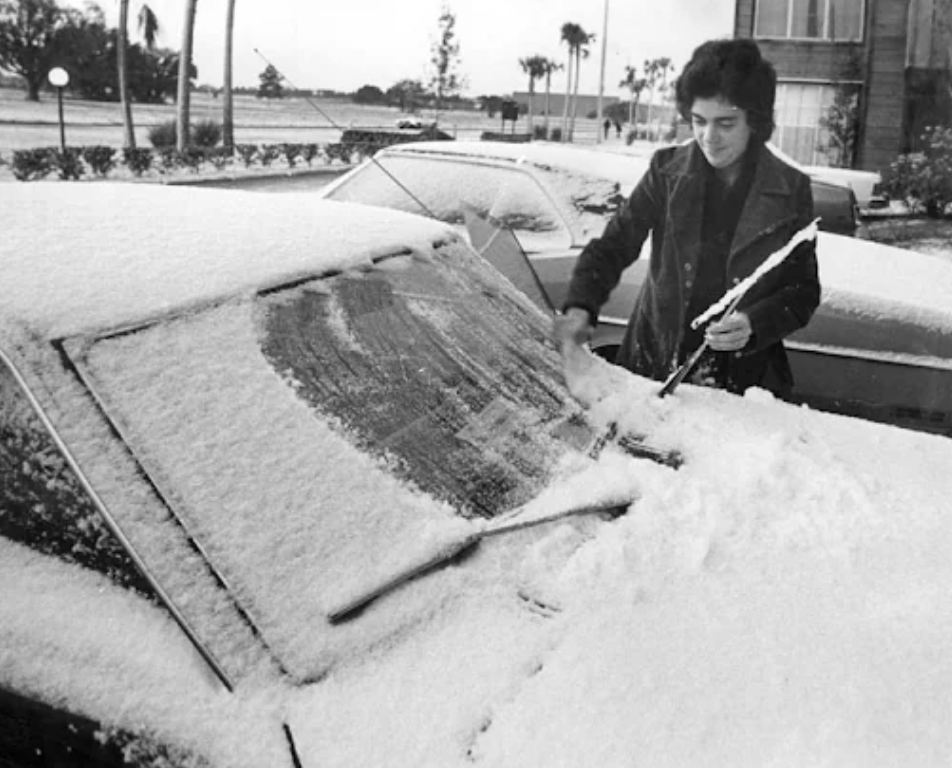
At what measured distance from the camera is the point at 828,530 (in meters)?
1.83

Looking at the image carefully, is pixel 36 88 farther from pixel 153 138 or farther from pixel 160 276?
pixel 160 276

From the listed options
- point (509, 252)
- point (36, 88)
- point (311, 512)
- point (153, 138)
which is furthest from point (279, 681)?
point (36, 88)

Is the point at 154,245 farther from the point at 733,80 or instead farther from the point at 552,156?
the point at 552,156

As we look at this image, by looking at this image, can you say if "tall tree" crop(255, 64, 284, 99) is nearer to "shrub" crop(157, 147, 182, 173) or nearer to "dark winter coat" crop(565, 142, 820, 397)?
"dark winter coat" crop(565, 142, 820, 397)

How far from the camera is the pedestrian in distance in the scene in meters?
2.56

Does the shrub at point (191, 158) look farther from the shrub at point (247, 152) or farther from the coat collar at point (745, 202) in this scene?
the coat collar at point (745, 202)

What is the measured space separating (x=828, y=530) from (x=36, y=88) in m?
46.9

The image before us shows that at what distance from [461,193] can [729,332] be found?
274 centimetres

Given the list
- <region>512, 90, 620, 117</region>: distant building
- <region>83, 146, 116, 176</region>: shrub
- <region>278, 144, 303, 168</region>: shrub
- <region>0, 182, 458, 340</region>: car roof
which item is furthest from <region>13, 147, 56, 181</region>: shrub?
<region>512, 90, 620, 117</region>: distant building

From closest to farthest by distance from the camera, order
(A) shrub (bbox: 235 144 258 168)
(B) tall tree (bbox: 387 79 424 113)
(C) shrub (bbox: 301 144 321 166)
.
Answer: (A) shrub (bbox: 235 144 258 168) → (C) shrub (bbox: 301 144 321 166) → (B) tall tree (bbox: 387 79 424 113)

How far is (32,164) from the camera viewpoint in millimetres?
16016

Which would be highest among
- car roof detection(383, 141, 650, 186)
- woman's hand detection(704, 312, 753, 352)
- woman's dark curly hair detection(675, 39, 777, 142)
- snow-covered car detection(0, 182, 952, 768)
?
woman's dark curly hair detection(675, 39, 777, 142)

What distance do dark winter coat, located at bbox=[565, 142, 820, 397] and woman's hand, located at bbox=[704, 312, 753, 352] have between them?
0.06 metres

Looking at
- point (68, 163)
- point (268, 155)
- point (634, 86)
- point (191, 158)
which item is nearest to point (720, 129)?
point (68, 163)
